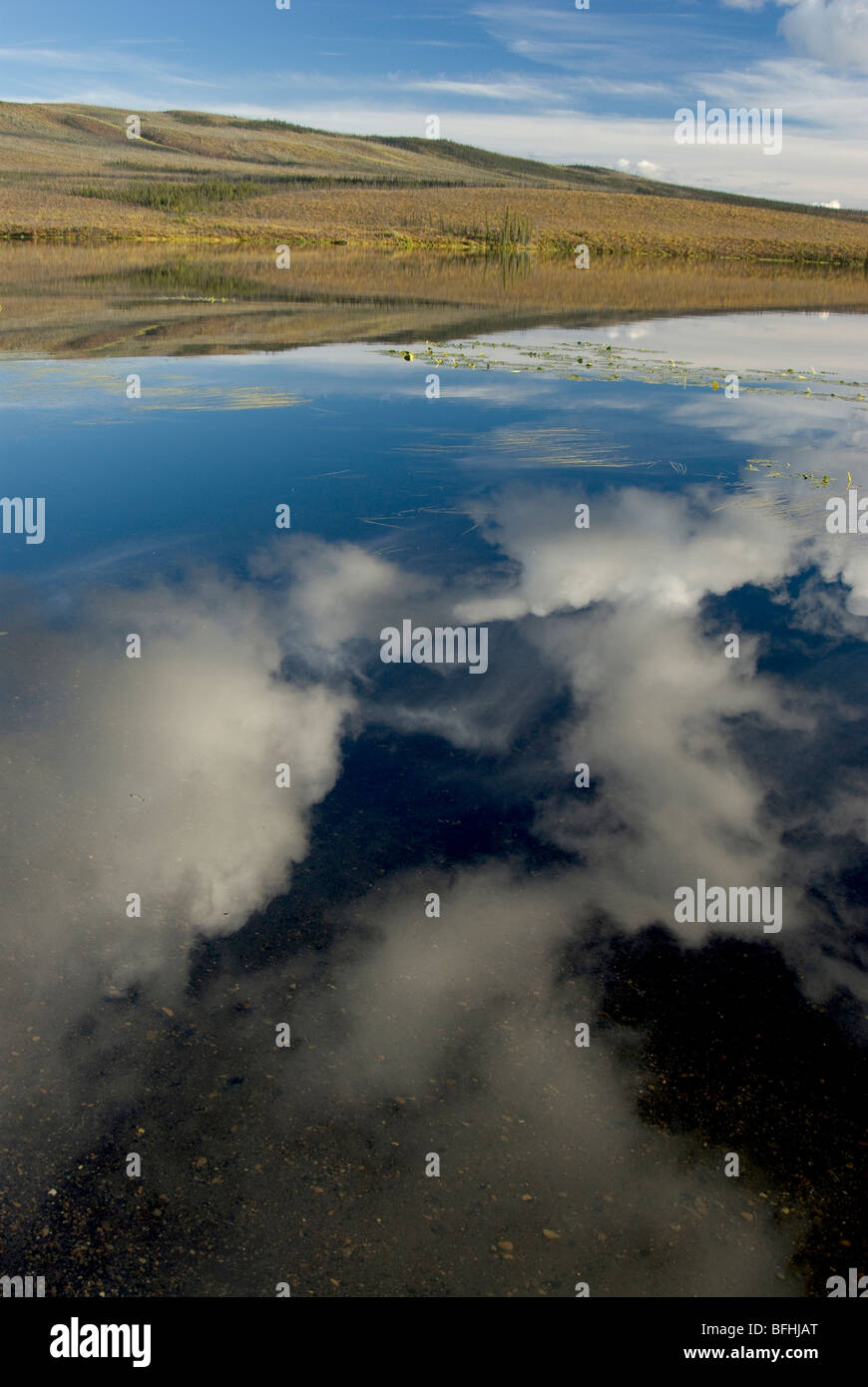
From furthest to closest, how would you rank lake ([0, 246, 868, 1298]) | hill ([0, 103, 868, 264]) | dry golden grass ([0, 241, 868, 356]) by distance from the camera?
1. hill ([0, 103, 868, 264])
2. dry golden grass ([0, 241, 868, 356])
3. lake ([0, 246, 868, 1298])

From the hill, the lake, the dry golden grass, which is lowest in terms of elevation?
the lake

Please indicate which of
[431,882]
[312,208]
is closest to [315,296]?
[431,882]

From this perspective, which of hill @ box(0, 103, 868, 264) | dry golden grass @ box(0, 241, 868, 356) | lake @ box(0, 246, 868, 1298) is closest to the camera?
lake @ box(0, 246, 868, 1298)

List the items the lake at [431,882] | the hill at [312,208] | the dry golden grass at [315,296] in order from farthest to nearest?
the hill at [312,208], the dry golden grass at [315,296], the lake at [431,882]

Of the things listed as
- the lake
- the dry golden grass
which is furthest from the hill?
the lake

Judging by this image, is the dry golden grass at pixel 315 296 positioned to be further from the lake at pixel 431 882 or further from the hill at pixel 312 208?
the hill at pixel 312 208

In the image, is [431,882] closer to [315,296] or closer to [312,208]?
[315,296]

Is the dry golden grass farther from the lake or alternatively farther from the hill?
the hill

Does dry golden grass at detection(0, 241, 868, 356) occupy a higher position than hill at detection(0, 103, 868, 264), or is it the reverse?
hill at detection(0, 103, 868, 264)

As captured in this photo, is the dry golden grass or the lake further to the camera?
the dry golden grass

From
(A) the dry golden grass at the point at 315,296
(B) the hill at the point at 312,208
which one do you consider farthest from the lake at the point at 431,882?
(B) the hill at the point at 312,208
